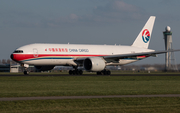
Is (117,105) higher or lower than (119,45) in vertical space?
lower

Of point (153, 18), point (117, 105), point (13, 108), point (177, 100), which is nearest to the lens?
point (13, 108)

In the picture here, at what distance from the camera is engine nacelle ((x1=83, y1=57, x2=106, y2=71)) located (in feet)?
149

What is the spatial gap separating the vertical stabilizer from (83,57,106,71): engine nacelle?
1425cm

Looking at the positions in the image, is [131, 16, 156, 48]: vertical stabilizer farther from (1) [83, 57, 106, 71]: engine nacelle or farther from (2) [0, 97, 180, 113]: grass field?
(2) [0, 97, 180, 113]: grass field

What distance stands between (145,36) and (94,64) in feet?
59.7

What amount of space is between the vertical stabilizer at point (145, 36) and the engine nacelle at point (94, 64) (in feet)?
46.8

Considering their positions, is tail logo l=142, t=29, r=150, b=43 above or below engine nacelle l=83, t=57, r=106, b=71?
above

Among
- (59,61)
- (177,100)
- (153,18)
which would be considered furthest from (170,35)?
(177,100)

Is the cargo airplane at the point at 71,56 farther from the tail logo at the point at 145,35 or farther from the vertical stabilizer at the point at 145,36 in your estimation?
the tail logo at the point at 145,35

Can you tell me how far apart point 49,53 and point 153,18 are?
24801 millimetres

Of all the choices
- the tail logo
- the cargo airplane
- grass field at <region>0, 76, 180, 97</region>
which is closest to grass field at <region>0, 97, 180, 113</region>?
grass field at <region>0, 76, 180, 97</region>

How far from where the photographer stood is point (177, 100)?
54.8 ft

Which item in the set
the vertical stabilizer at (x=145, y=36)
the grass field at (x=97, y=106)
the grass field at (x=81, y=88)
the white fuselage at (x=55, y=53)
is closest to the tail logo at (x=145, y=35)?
the vertical stabilizer at (x=145, y=36)

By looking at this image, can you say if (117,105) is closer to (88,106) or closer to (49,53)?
(88,106)
